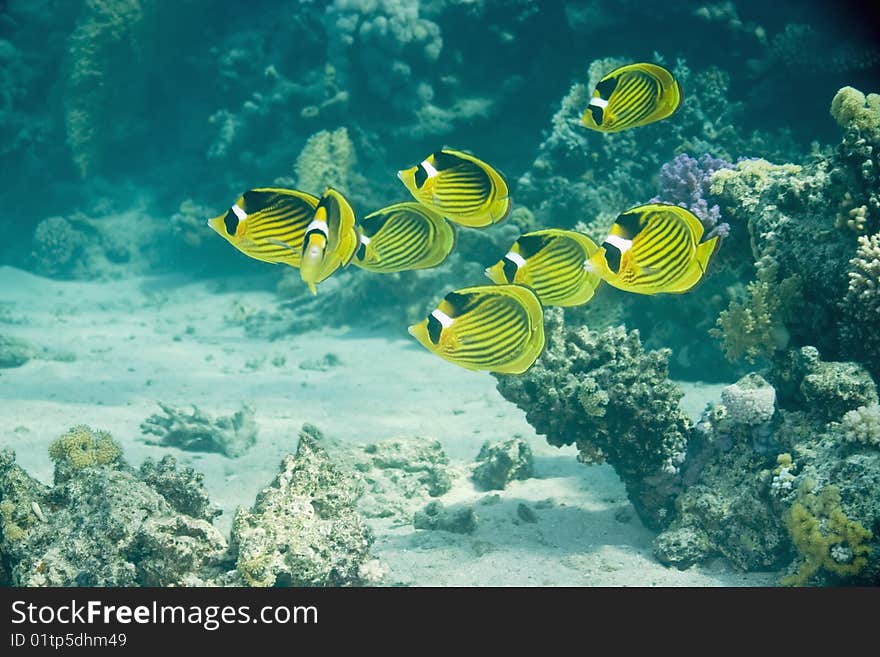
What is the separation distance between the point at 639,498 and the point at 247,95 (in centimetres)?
1409

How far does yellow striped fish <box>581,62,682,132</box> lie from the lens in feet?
13.2

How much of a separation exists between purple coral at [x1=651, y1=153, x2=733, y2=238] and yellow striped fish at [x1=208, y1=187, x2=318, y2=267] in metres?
3.72

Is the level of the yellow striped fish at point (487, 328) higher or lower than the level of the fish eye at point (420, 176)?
lower

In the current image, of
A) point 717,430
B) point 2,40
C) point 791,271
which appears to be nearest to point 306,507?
point 717,430

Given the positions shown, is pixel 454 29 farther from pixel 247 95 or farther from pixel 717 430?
pixel 717 430

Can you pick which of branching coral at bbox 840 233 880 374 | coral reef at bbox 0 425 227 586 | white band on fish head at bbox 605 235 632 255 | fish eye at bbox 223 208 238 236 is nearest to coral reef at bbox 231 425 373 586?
coral reef at bbox 0 425 227 586

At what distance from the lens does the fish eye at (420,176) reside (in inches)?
143

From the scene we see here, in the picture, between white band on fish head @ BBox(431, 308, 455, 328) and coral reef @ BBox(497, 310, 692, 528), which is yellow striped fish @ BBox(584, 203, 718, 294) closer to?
white band on fish head @ BBox(431, 308, 455, 328)

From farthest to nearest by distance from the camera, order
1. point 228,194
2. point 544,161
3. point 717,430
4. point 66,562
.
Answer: point 228,194 → point 544,161 → point 717,430 → point 66,562

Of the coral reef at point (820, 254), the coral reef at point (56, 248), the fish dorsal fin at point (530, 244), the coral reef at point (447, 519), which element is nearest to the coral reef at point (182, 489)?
the coral reef at point (447, 519)

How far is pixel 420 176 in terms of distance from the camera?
3.63 metres

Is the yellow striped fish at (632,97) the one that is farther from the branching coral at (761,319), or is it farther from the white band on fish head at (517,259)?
the branching coral at (761,319)

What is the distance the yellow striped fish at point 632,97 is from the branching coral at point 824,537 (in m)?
2.36
